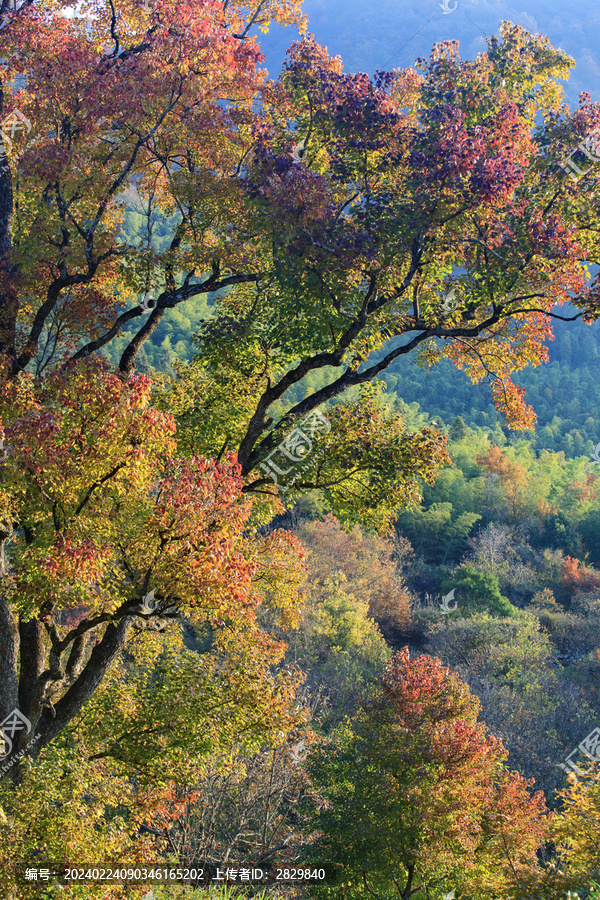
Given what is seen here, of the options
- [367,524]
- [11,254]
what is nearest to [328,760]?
[367,524]

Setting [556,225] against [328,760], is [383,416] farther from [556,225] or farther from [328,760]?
[328,760]

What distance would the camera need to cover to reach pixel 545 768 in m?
20.4

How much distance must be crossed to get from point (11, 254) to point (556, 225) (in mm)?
5715

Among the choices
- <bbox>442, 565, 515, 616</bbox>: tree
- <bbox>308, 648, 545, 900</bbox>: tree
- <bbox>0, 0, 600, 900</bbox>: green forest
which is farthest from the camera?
<bbox>442, 565, 515, 616</bbox>: tree

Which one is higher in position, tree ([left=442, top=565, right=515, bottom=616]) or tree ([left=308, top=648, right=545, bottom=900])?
tree ([left=442, top=565, right=515, bottom=616])

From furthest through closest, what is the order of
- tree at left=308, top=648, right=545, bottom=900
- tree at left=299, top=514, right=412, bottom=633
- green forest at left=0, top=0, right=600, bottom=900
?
tree at left=299, top=514, right=412, bottom=633
tree at left=308, top=648, right=545, bottom=900
green forest at left=0, top=0, right=600, bottom=900

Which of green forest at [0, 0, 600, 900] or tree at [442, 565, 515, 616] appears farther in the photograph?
tree at [442, 565, 515, 616]

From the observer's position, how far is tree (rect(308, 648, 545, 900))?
10703mm

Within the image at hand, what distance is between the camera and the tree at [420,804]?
10703mm

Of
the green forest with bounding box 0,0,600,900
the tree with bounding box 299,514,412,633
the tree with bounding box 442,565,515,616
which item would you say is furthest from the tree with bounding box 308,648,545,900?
the tree with bounding box 442,565,515,616

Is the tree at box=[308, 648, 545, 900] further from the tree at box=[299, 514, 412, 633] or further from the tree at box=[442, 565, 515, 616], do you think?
the tree at box=[442, 565, 515, 616]

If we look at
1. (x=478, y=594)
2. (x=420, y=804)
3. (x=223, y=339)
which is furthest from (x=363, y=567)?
(x=223, y=339)

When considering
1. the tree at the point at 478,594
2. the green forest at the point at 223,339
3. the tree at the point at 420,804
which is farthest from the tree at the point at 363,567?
the green forest at the point at 223,339

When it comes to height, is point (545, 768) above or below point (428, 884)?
above
